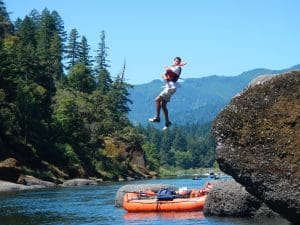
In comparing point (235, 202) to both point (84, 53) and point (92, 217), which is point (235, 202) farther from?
point (84, 53)

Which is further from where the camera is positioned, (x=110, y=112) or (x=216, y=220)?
(x=110, y=112)

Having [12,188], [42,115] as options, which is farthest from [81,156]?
[12,188]

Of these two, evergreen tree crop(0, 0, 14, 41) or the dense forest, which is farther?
evergreen tree crop(0, 0, 14, 41)

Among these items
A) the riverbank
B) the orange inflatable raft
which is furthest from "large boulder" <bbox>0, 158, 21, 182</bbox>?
the orange inflatable raft

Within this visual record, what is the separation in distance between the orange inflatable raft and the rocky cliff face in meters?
13.4

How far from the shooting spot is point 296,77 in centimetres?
1777

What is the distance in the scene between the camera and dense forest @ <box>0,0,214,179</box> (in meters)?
81.0

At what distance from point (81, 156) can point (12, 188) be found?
1423 inches

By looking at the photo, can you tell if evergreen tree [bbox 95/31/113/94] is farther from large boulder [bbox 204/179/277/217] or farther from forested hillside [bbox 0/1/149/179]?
large boulder [bbox 204/179/277/217]

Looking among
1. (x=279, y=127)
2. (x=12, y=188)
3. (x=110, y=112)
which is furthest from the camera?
(x=110, y=112)

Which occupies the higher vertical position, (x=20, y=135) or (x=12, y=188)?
(x=20, y=135)

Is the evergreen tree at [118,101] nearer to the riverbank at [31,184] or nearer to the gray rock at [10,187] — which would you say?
the riverbank at [31,184]

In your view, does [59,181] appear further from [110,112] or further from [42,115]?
[110,112]

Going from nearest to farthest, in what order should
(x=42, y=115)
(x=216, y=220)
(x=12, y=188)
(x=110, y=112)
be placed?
(x=216, y=220), (x=12, y=188), (x=42, y=115), (x=110, y=112)
